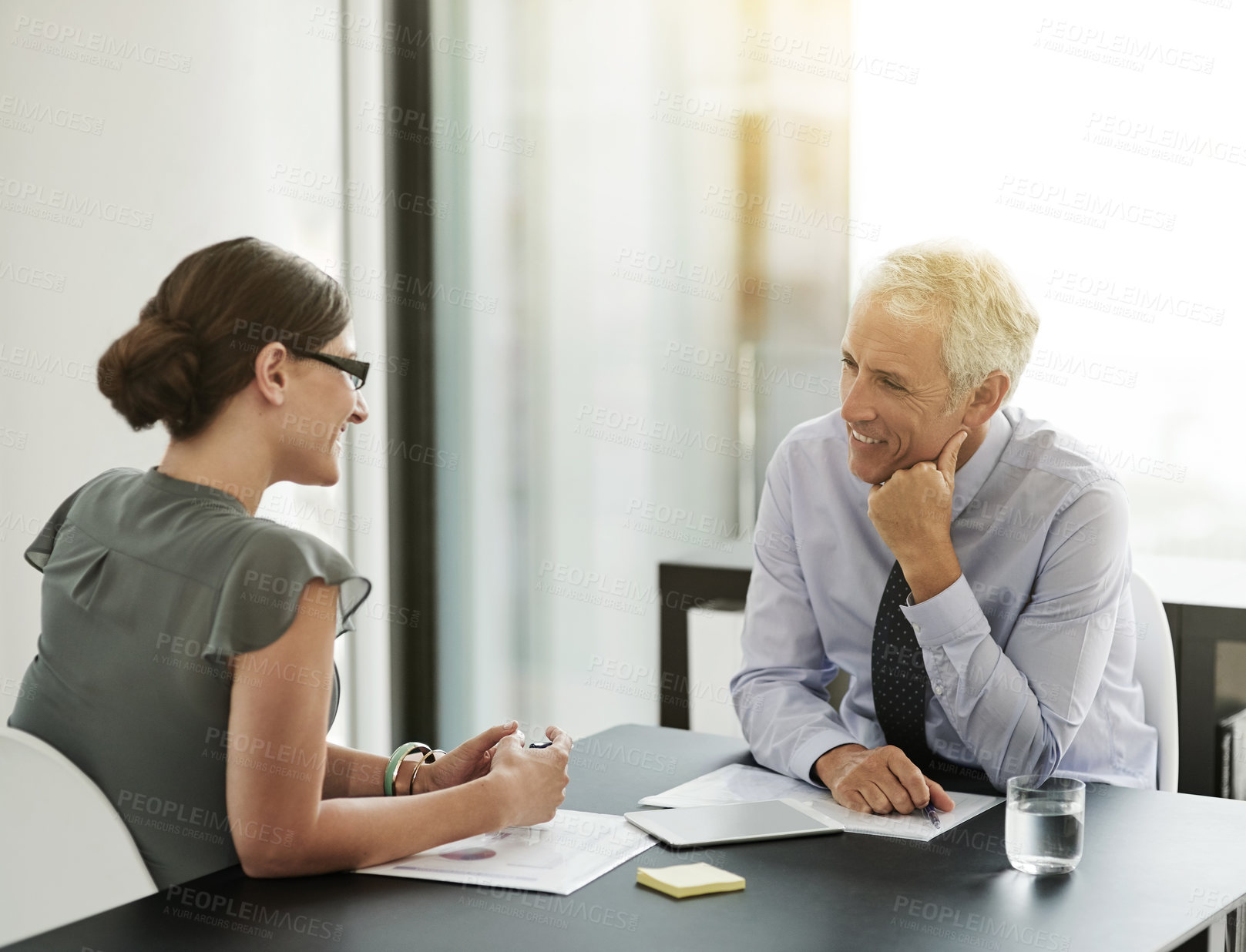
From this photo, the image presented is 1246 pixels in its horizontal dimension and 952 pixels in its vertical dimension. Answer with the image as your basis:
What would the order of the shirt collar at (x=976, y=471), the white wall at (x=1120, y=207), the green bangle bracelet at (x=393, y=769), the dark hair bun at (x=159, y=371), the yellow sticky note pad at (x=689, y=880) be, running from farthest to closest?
the white wall at (x=1120, y=207), the shirt collar at (x=976, y=471), the green bangle bracelet at (x=393, y=769), the dark hair bun at (x=159, y=371), the yellow sticky note pad at (x=689, y=880)

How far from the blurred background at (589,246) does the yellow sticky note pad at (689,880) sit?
59.4 inches

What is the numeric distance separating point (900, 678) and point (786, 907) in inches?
25.5

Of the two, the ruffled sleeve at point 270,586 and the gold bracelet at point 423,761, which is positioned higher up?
the ruffled sleeve at point 270,586

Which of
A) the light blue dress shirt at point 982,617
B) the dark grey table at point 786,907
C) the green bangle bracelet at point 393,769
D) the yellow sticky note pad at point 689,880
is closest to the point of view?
the dark grey table at point 786,907

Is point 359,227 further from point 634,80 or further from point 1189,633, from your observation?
point 1189,633

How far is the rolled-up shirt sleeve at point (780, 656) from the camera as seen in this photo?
1.66 meters

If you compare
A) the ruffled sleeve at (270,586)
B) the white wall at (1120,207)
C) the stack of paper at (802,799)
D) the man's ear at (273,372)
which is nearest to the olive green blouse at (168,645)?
the ruffled sleeve at (270,586)

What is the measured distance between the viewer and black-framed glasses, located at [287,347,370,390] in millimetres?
1360

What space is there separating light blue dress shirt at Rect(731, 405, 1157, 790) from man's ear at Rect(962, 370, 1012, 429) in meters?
0.03

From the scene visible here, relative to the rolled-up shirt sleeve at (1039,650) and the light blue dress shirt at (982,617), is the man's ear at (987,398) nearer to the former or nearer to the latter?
the light blue dress shirt at (982,617)

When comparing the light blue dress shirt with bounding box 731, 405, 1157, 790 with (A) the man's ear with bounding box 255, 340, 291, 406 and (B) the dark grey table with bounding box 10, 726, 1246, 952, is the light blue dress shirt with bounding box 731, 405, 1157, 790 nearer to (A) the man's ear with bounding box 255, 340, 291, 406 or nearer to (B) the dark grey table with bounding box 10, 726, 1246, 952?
(B) the dark grey table with bounding box 10, 726, 1246, 952

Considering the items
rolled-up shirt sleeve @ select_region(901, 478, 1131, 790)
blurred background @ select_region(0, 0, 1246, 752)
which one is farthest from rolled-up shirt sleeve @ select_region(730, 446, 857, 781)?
blurred background @ select_region(0, 0, 1246, 752)

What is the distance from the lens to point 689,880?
1180 millimetres

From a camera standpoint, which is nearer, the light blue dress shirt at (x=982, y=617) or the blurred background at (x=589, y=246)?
the light blue dress shirt at (x=982, y=617)
